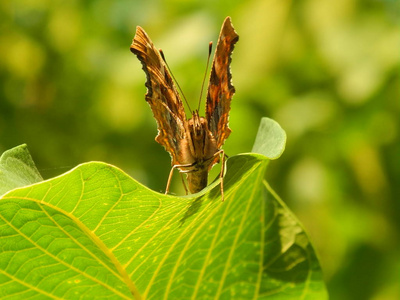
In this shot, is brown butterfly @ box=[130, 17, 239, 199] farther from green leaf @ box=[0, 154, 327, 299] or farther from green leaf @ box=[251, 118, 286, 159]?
green leaf @ box=[0, 154, 327, 299]

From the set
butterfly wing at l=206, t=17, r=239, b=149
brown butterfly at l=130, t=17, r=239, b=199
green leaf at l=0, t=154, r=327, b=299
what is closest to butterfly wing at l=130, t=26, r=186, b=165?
brown butterfly at l=130, t=17, r=239, b=199

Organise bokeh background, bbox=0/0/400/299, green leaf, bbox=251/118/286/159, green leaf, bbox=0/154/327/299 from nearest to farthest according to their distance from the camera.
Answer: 1. green leaf, bbox=0/154/327/299
2. green leaf, bbox=251/118/286/159
3. bokeh background, bbox=0/0/400/299

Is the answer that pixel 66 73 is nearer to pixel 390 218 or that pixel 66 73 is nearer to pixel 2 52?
pixel 2 52

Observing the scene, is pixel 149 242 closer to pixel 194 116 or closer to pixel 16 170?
pixel 16 170

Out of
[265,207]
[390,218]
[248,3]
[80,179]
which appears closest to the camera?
[80,179]

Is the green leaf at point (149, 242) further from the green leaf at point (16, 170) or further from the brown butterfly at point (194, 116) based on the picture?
the brown butterfly at point (194, 116)

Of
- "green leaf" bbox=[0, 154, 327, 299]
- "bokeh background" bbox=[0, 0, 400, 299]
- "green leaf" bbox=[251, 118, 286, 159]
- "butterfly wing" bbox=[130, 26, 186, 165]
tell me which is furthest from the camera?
"bokeh background" bbox=[0, 0, 400, 299]

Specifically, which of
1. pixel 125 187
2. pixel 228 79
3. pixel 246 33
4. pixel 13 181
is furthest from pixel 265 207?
pixel 246 33
